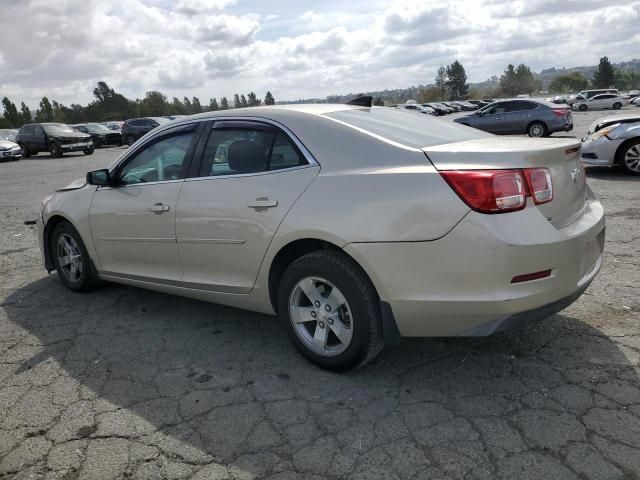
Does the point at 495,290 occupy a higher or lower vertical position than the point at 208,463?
higher

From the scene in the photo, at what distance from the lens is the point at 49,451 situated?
283cm

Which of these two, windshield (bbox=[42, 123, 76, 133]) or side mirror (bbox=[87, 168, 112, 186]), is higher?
side mirror (bbox=[87, 168, 112, 186])

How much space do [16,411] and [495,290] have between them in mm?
2778

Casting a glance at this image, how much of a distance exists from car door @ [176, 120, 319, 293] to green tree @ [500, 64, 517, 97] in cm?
11917

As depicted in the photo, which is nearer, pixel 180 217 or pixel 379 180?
pixel 379 180

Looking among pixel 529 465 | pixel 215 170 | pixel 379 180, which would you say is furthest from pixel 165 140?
pixel 529 465

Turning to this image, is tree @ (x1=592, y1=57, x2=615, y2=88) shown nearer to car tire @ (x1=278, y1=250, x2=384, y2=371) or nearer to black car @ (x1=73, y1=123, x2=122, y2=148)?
black car @ (x1=73, y1=123, x2=122, y2=148)

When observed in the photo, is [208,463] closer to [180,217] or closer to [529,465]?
[529,465]

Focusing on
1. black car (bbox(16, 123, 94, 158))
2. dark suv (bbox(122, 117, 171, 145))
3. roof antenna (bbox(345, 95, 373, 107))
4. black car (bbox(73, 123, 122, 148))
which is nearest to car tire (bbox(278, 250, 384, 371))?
roof antenna (bbox(345, 95, 373, 107))

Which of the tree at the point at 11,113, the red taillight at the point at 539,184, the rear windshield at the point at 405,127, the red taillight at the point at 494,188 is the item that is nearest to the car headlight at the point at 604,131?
the rear windshield at the point at 405,127

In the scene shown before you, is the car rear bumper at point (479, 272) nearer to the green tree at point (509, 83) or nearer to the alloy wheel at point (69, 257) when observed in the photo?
the alloy wheel at point (69, 257)

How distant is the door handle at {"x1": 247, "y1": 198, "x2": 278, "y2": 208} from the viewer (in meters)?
3.42

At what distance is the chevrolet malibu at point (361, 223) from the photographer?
2816 millimetres

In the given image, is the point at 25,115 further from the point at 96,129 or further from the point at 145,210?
the point at 145,210
